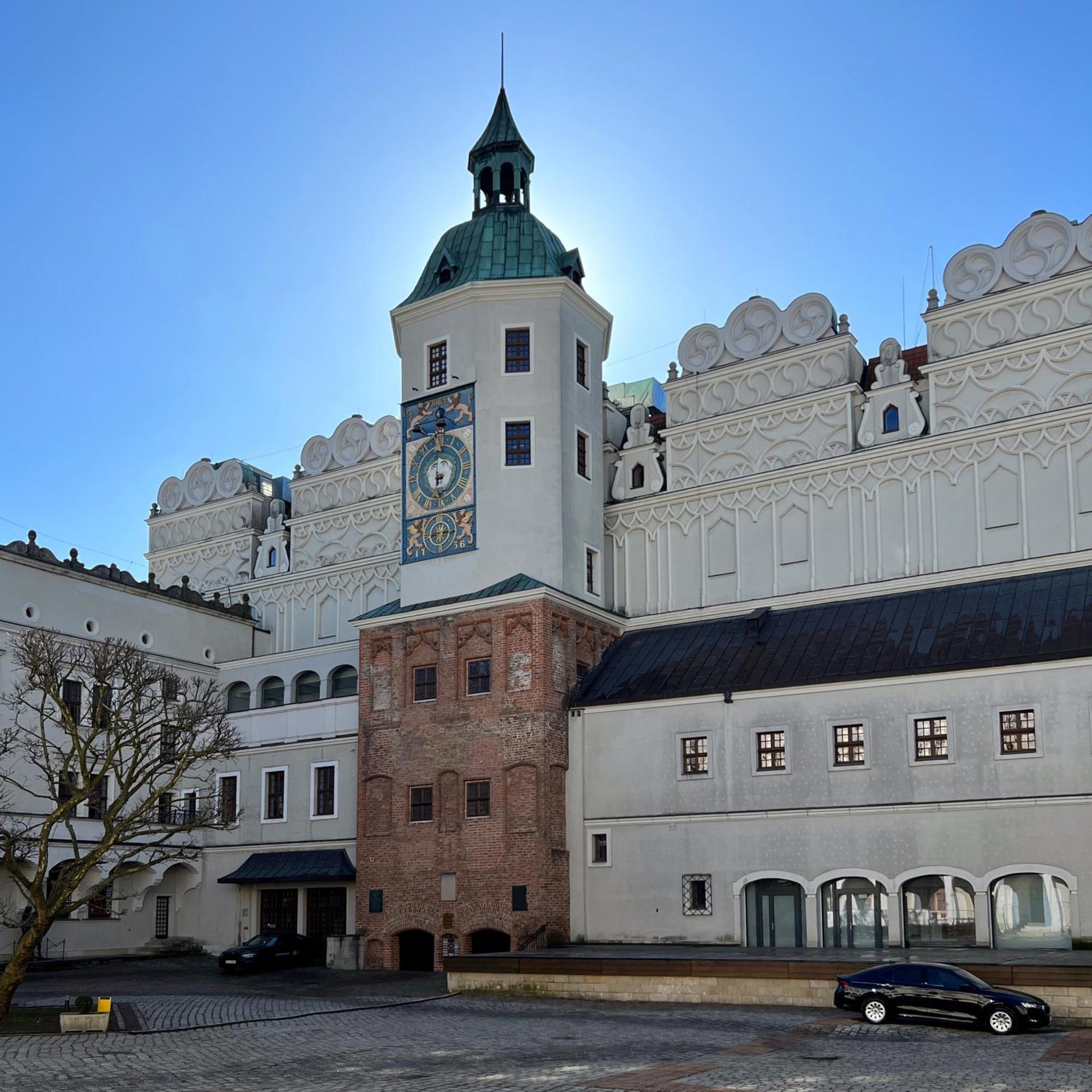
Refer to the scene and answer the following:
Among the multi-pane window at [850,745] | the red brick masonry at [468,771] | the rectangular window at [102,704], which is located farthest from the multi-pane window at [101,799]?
the multi-pane window at [850,745]

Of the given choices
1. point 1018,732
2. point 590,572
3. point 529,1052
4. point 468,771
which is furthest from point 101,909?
point 1018,732

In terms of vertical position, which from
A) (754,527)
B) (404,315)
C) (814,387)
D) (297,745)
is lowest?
(297,745)

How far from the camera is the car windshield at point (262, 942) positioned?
40812mm

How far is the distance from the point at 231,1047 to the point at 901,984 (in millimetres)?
12247

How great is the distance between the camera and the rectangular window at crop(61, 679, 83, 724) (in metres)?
44.6

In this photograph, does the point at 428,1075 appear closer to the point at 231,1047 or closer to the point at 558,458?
the point at 231,1047

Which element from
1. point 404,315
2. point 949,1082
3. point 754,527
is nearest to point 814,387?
point 754,527

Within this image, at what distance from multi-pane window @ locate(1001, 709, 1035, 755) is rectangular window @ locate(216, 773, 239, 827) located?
24.9m

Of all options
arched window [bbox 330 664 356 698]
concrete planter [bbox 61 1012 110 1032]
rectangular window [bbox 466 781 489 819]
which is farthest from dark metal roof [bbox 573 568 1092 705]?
concrete planter [bbox 61 1012 110 1032]

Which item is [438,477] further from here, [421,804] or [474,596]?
[421,804]

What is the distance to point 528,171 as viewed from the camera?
48.4 m

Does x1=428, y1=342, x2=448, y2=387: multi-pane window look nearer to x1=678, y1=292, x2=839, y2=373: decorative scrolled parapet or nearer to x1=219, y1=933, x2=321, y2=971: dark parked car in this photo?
x1=678, y1=292, x2=839, y2=373: decorative scrolled parapet

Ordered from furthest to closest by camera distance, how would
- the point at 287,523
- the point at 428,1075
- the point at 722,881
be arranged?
1. the point at 287,523
2. the point at 722,881
3. the point at 428,1075

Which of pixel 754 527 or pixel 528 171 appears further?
pixel 528 171
